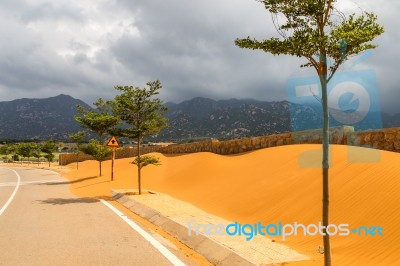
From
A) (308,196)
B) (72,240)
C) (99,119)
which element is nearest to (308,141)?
(308,196)

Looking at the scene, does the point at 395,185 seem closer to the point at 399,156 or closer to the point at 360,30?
Answer: the point at 399,156

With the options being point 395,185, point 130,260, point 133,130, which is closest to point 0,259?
point 130,260

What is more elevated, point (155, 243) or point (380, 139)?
point (380, 139)

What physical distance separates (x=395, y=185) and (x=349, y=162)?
3.03 m

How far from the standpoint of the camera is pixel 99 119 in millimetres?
36375

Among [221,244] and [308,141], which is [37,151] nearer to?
[308,141]

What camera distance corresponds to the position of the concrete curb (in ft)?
22.9

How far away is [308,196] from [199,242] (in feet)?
14.2

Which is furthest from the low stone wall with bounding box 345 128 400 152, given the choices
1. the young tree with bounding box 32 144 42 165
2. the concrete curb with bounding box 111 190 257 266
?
the young tree with bounding box 32 144 42 165

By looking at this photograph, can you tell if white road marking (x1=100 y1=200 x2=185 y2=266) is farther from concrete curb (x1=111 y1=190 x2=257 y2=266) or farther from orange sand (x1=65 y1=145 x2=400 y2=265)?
orange sand (x1=65 y1=145 x2=400 y2=265)

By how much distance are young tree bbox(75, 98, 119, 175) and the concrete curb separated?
24.1 metres

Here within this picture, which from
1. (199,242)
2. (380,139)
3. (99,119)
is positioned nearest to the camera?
(199,242)

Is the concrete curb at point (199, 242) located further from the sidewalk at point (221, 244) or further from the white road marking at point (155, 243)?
the white road marking at point (155, 243)

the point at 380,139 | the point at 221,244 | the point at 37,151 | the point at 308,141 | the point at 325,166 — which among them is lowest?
the point at 37,151
